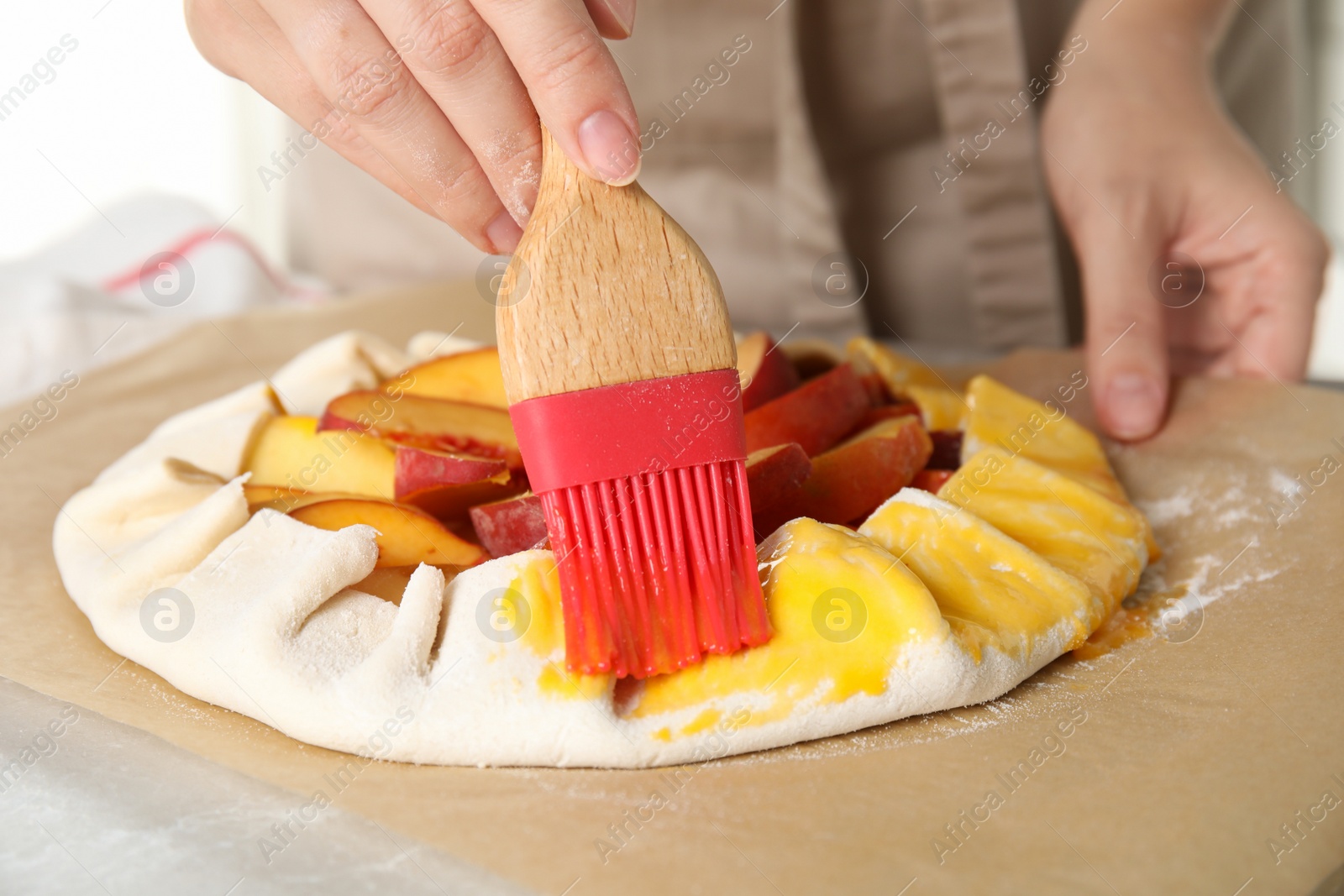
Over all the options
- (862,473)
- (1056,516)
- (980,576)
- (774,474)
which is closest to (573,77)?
(774,474)

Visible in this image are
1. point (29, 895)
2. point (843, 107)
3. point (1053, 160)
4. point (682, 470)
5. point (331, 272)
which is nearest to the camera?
point (29, 895)

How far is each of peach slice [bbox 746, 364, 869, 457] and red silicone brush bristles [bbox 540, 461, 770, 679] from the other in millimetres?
308

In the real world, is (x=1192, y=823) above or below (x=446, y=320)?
below

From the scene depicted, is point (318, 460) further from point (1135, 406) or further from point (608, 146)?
point (1135, 406)

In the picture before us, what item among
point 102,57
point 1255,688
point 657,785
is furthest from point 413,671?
point 102,57

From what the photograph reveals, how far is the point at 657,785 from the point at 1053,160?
1595mm

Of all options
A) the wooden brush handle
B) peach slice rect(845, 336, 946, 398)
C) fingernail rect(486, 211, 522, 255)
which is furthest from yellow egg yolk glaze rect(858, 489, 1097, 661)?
fingernail rect(486, 211, 522, 255)

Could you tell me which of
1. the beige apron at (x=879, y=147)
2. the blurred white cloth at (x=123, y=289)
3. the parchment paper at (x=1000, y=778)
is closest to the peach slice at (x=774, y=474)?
the parchment paper at (x=1000, y=778)

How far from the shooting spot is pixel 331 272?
131 inches

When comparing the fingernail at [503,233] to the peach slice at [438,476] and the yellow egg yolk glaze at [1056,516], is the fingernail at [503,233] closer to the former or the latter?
the peach slice at [438,476]

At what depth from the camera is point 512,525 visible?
47.4 inches

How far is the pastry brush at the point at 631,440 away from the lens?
3.28 ft

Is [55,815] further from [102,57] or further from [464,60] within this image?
[102,57]

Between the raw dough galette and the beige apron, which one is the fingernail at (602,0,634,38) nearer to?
the raw dough galette
